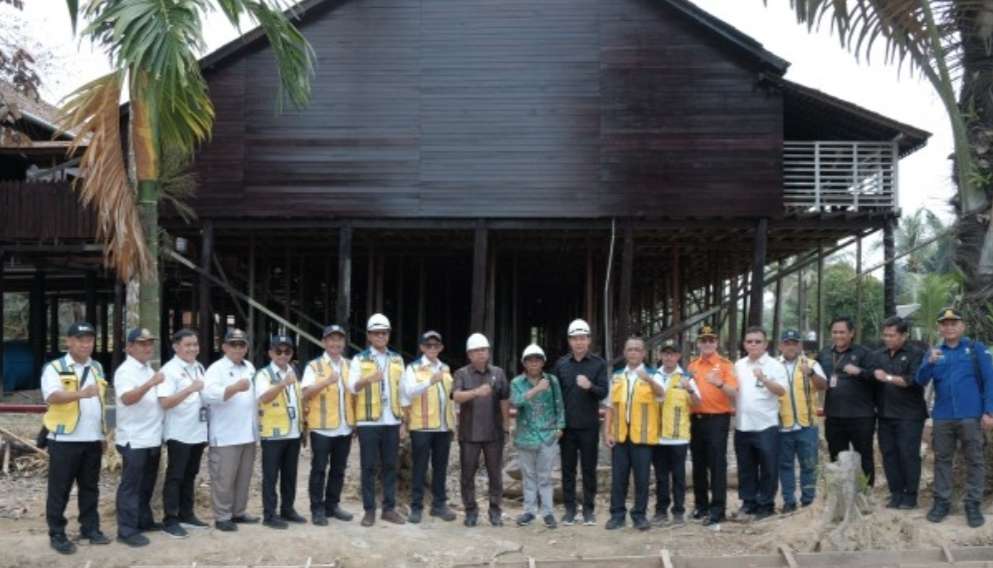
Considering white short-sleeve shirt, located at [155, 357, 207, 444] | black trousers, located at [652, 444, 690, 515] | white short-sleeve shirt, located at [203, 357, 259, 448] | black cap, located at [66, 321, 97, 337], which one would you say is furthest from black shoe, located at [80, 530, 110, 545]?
black trousers, located at [652, 444, 690, 515]

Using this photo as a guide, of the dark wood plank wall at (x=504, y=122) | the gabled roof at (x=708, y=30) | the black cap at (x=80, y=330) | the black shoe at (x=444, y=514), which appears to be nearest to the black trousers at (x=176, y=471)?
the black cap at (x=80, y=330)

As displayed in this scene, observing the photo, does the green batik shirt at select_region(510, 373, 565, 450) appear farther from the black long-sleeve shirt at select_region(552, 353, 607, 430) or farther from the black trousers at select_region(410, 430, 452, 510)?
the black trousers at select_region(410, 430, 452, 510)

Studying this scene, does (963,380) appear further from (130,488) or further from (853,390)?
(130,488)

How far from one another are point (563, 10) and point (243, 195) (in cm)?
632

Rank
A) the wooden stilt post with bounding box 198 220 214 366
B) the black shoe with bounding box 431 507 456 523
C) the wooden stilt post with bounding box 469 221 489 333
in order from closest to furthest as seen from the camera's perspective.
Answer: the black shoe with bounding box 431 507 456 523 < the wooden stilt post with bounding box 469 221 489 333 < the wooden stilt post with bounding box 198 220 214 366

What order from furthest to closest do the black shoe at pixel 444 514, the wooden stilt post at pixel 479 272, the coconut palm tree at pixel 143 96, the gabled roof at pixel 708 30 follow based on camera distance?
1. the wooden stilt post at pixel 479 272
2. the gabled roof at pixel 708 30
3. the black shoe at pixel 444 514
4. the coconut palm tree at pixel 143 96

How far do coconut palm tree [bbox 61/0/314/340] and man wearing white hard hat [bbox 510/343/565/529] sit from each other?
335 cm

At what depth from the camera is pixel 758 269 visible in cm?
1672

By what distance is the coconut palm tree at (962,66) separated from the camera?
590 centimetres

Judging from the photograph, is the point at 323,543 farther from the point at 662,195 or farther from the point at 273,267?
the point at 273,267

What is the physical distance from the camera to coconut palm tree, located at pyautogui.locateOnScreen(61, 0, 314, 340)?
25.6ft

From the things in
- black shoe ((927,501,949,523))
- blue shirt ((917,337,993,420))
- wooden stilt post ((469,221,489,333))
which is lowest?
black shoe ((927,501,949,523))

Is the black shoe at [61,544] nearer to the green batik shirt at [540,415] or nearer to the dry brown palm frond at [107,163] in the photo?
the dry brown palm frond at [107,163]

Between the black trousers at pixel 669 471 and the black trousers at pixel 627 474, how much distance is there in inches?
4.8
